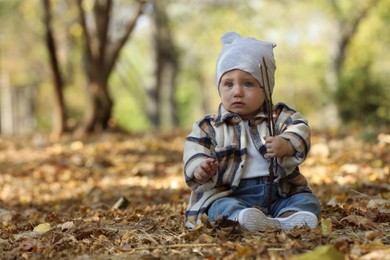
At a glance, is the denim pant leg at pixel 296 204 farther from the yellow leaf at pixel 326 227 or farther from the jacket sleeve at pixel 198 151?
the jacket sleeve at pixel 198 151

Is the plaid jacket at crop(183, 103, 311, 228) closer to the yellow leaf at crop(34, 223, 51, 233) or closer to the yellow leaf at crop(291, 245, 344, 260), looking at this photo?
the yellow leaf at crop(34, 223, 51, 233)

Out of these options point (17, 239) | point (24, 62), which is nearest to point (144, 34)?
point (24, 62)

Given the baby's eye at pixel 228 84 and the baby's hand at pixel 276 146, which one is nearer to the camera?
the baby's hand at pixel 276 146

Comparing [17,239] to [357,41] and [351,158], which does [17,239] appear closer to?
[351,158]

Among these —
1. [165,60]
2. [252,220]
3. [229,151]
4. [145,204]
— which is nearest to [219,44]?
[165,60]

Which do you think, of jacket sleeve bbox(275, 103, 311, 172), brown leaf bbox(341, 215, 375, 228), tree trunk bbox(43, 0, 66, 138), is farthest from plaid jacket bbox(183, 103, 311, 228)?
tree trunk bbox(43, 0, 66, 138)

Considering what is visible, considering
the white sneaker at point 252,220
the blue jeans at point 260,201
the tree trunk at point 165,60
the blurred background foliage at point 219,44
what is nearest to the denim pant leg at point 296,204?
the blue jeans at point 260,201

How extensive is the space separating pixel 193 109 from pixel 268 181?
5967 centimetres

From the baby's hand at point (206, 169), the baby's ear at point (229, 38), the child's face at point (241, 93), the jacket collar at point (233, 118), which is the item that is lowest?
the baby's hand at point (206, 169)

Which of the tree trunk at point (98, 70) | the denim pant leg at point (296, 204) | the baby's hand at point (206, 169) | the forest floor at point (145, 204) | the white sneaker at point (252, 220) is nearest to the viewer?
the forest floor at point (145, 204)

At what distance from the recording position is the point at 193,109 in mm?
63000

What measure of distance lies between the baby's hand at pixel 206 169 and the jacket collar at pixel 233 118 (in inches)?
12.8

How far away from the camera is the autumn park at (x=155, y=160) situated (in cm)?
292

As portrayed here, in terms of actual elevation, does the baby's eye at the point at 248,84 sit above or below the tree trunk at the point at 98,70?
below
